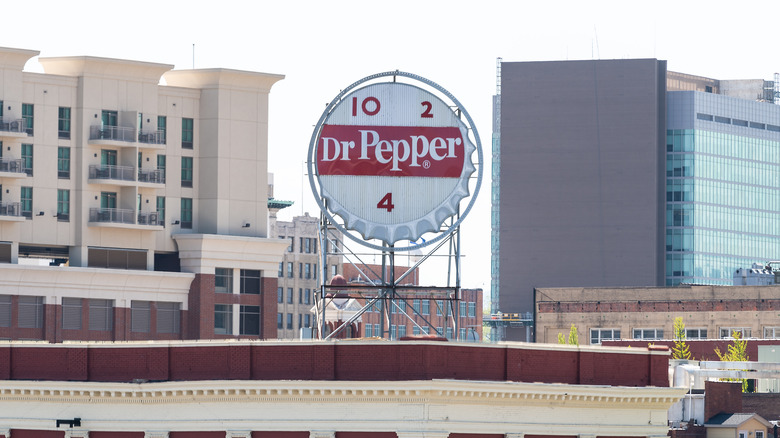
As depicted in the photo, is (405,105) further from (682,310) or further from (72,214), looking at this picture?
(682,310)

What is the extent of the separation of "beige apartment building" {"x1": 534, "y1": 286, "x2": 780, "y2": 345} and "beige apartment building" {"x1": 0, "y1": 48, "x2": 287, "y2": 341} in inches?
1668

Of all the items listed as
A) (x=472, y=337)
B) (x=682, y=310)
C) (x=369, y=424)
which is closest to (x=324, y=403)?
(x=369, y=424)

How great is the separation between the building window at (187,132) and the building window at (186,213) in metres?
5.15

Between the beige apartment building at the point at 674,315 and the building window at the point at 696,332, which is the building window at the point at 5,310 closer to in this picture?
the beige apartment building at the point at 674,315

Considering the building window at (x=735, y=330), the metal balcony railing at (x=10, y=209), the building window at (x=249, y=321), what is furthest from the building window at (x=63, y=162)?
the building window at (x=735, y=330)

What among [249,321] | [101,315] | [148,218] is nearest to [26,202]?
[148,218]

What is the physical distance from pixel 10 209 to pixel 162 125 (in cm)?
1748

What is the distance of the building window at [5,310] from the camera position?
148750 millimetres

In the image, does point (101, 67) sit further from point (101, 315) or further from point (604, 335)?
point (604, 335)

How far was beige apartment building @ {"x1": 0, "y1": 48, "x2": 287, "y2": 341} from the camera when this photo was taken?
6048 inches

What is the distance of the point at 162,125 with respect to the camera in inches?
6452

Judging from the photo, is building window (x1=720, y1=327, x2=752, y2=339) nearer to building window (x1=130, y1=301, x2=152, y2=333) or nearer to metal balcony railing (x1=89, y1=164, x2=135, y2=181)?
building window (x1=130, y1=301, x2=152, y2=333)

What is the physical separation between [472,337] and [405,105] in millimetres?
10277

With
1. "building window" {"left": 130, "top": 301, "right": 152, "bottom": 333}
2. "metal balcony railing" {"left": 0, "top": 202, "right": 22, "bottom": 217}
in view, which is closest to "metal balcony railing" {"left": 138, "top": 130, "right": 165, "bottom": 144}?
"metal balcony railing" {"left": 0, "top": 202, "right": 22, "bottom": 217}
